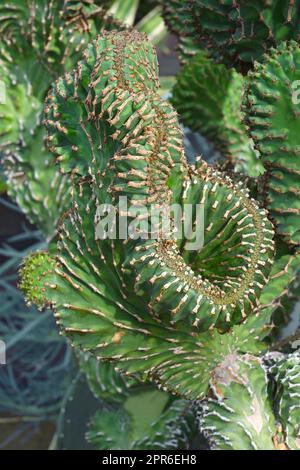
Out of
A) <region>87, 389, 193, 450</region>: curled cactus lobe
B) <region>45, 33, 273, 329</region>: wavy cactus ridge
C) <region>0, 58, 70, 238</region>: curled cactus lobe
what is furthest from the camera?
<region>0, 58, 70, 238</region>: curled cactus lobe

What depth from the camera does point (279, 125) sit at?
64 centimetres

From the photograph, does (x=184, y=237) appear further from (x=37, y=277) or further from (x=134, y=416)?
(x=134, y=416)

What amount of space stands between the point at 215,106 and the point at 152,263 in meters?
0.50

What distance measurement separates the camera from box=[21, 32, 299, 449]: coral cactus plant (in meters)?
0.56

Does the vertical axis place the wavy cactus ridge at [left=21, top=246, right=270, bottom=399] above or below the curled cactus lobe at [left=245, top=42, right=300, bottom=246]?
below

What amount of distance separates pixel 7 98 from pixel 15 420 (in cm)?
114

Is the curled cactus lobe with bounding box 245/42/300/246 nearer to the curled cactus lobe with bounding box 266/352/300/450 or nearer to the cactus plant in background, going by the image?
the cactus plant in background

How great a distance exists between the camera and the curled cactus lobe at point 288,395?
2.17 ft

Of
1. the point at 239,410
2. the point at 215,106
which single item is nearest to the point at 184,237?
the point at 239,410

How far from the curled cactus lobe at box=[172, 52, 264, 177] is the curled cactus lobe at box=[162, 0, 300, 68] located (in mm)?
178

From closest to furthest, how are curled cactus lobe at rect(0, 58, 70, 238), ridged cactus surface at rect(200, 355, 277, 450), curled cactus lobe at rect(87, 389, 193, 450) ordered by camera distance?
1. ridged cactus surface at rect(200, 355, 277, 450)
2. curled cactus lobe at rect(87, 389, 193, 450)
3. curled cactus lobe at rect(0, 58, 70, 238)

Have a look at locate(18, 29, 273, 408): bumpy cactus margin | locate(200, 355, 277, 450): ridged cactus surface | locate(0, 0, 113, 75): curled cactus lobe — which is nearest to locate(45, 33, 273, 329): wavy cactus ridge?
locate(18, 29, 273, 408): bumpy cactus margin

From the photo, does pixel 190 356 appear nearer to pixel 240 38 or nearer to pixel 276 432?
pixel 276 432
